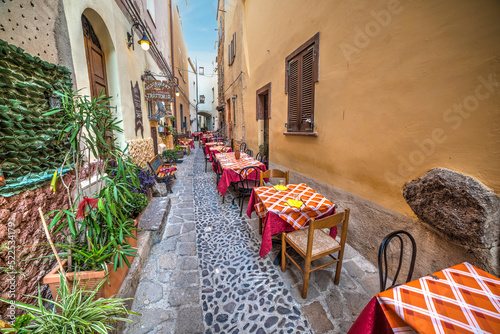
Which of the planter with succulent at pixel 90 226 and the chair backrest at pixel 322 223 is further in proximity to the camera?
the chair backrest at pixel 322 223

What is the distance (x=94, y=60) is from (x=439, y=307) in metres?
4.76

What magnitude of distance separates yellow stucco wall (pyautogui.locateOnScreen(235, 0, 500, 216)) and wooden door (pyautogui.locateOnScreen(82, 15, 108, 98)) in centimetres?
350

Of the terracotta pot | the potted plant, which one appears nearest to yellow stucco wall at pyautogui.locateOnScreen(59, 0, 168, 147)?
the terracotta pot

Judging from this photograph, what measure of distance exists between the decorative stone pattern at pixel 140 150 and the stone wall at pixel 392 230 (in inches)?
151

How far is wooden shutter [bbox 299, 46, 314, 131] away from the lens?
11.1ft

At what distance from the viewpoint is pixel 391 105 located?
2027 mm

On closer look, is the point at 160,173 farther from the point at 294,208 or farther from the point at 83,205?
the point at 294,208

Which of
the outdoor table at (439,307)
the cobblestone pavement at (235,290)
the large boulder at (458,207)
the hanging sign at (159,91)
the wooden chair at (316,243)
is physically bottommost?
the cobblestone pavement at (235,290)

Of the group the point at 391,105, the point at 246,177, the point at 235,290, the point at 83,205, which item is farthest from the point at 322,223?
the point at 246,177

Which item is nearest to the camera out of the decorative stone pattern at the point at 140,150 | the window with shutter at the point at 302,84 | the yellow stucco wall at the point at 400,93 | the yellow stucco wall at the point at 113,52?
the yellow stucco wall at the point at 400,93

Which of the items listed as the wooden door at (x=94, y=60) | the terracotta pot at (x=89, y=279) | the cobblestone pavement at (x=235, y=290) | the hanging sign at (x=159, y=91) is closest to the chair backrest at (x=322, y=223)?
the cobblestone pavement at (x=235, y=290)

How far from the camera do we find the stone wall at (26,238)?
1289 mm

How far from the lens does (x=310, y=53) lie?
3.41 metres

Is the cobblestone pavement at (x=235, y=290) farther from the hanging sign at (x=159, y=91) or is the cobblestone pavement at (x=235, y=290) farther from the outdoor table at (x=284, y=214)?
the hanging sign at (x=159, y=91)
